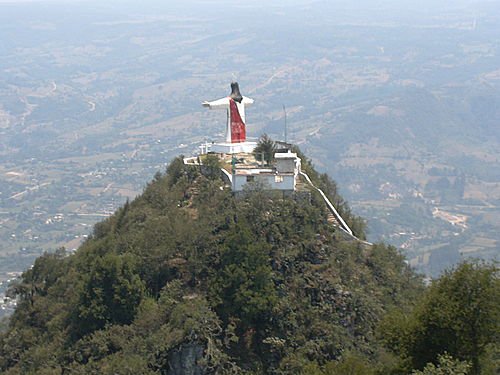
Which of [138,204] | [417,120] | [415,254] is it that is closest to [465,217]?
[415,254]

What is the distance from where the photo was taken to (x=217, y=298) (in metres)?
28.9

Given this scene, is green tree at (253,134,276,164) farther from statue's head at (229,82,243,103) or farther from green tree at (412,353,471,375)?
green tree at (412,353,471,375)

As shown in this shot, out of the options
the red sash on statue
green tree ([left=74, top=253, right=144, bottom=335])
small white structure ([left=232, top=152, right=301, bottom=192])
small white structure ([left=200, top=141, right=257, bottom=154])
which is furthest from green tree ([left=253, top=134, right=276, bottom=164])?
green tree ([left=74, top=253, right=144, bottom=335])

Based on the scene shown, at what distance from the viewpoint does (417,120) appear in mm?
194125

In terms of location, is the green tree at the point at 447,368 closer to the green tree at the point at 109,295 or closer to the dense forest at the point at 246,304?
the dense forest at the point at 246,304

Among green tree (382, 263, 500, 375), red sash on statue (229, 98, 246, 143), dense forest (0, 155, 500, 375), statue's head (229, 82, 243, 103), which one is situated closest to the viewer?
green tree (382, 263, 500, 375)

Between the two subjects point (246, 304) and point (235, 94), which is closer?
point (246, 304)

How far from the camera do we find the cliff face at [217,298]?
27828 millimetres

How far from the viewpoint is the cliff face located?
27828 millimetres

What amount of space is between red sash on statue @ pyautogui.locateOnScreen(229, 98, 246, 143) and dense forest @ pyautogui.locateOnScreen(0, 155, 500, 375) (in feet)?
23.6

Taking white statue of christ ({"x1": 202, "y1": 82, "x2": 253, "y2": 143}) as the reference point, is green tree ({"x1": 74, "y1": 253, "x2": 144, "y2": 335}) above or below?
below

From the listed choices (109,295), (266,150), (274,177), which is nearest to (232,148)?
(266,150)

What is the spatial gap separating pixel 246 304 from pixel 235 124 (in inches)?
603

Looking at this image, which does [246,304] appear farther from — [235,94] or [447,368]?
[235,94]
